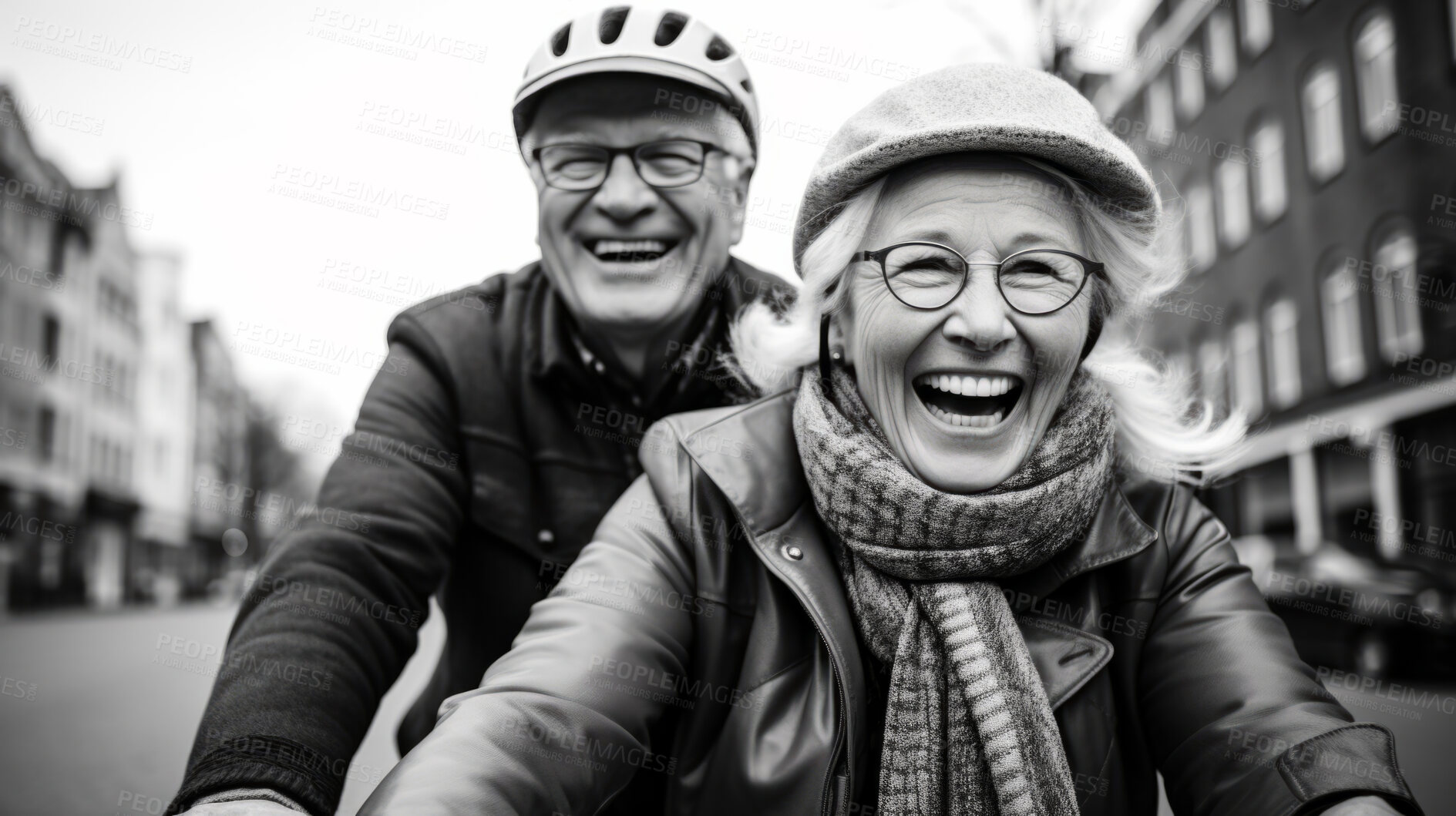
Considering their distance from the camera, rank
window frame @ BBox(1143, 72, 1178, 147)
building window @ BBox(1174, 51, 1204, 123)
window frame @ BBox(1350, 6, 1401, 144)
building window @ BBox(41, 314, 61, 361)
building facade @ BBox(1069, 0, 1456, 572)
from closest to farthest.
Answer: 1. building facade @ BBox(1069, 0, 1456, 572)
2. window frame @ BBox(1350, 6, 1401, 144)
3. building window @ BBox(1174, 51, 1204, 123)
4. window frame @ BBox(1143, 72, 1178, 147)
5. building window @ BBox(41, 314, 61, 361)

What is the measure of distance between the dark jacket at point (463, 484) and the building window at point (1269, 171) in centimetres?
2111

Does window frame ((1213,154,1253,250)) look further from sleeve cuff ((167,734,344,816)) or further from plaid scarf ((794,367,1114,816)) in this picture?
sleeve cuff ((167,734,344,816))

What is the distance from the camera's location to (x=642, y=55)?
2.92 metres

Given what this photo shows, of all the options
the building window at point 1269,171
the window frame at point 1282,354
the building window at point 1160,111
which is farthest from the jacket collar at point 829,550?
the building window at point 1160,111

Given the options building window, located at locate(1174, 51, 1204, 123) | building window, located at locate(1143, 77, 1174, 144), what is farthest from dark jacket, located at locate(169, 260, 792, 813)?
building window, located at locate(1143, 77, 1174, 144)

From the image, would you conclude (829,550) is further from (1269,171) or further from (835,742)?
(1269,171)

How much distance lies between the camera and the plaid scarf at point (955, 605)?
2080mm

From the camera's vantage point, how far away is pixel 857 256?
240 cm

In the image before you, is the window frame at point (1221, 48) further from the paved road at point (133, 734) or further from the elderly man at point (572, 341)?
the elderly man at point (572, 341)

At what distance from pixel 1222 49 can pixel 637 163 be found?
82.7 feet

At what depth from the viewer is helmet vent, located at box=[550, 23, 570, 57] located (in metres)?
3.08

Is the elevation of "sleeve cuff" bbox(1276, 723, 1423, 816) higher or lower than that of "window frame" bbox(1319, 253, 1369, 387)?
lower

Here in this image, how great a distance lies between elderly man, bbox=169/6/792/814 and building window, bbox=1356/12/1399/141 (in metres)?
17.4

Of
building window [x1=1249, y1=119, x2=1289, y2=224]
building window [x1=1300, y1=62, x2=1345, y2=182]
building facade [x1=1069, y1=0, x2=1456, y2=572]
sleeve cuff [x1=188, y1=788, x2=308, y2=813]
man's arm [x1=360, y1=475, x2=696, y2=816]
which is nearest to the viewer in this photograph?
man's arm [x1=360, y1=475, x2=696, y2=816]
